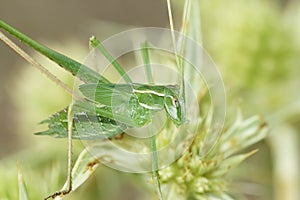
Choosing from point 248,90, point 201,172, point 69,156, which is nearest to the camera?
point 69,156

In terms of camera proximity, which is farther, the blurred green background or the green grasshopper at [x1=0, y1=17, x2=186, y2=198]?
the blurred green background

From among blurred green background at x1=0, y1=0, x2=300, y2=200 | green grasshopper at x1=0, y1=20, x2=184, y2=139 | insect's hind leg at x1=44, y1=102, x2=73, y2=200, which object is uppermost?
blurred green background at x1=0, y1=0, x2=300, y2=200

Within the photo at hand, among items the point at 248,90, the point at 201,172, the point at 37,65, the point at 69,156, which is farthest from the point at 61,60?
the point at 248,90

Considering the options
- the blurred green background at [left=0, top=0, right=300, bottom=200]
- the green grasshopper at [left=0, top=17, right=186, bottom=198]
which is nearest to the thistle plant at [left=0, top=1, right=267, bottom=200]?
the green grasshopper at [left=0, top=17, right=186, bottom=198]

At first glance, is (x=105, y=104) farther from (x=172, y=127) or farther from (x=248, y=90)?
(x=248, y=90)

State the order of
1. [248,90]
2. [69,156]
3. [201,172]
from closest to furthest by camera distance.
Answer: [69,156] → [201,172] → [248,90]

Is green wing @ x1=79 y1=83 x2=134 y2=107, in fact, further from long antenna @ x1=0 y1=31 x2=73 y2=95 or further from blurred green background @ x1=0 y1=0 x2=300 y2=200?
blurred green background @ x1=0 y1=0 x2=300 y2=200

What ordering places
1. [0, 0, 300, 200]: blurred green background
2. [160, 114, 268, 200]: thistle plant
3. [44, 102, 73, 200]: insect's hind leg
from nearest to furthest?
1. [44, 102, 73, 200]: insect's hind leg
2. [160, 114, 268, 200]: thistle plant
3. [0, 0, 300, 200]: blurred green background

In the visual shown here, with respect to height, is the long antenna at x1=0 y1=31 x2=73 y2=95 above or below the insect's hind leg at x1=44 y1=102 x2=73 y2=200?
above
